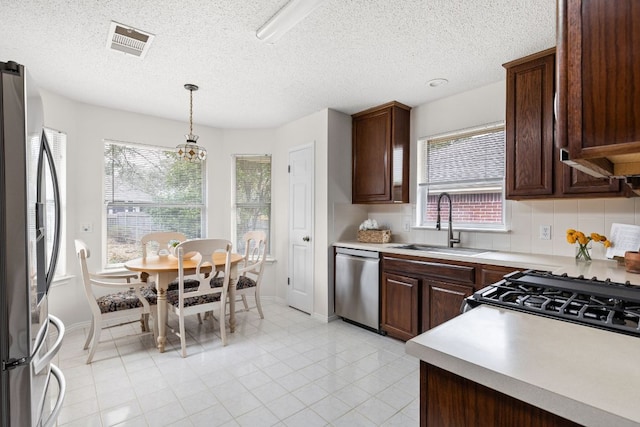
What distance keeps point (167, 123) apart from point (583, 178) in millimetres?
4454

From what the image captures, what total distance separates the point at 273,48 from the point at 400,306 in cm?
252

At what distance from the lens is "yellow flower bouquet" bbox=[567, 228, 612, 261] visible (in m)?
2.19

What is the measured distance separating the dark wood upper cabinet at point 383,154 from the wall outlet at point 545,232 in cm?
130

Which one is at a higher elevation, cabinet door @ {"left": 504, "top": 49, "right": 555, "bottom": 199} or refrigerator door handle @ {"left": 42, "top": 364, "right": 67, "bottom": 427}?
cabinet door @ {"left": 504, "top": 49, "right": 555, "bottom": 199}

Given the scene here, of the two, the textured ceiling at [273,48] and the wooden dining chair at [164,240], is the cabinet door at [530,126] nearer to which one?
the textured ceiling at [273,48]

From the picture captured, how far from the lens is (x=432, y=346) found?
809 mm

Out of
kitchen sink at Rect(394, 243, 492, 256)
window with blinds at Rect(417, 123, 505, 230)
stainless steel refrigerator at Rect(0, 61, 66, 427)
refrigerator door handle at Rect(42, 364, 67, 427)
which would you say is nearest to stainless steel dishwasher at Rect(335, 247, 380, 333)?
kitchen sink at Rect(394, 243, 492, 256)

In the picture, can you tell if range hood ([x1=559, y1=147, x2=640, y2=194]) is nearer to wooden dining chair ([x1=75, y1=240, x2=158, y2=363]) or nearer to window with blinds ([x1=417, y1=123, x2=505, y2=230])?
window with blinds ([x1=417, y1=123, x2=505, y2=230])

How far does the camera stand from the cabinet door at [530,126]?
233 centimetres

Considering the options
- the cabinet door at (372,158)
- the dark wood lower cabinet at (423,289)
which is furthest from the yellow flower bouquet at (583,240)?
the cabinet door at (372,158)

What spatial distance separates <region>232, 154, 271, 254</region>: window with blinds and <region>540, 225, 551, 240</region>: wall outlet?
3347mm

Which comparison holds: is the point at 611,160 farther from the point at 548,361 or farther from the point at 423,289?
the point at 423,289

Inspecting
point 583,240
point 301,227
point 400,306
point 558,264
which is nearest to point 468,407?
point 558,264

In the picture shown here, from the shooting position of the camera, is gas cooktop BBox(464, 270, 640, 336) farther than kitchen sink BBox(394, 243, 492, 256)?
No
